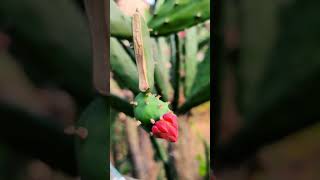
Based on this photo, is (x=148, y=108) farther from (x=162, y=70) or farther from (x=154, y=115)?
(x=162, y=70)

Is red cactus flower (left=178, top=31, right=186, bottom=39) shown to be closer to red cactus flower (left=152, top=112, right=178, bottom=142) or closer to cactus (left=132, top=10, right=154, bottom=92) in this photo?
cactus (left=132, top=10, right=154, bottom=92)

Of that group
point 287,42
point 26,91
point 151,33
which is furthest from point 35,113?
point 287,42

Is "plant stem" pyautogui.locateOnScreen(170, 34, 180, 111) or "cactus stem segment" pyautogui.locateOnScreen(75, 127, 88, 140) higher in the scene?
"plant stem" pyautogui.locateOnScreen(170, 34, 180, 111)

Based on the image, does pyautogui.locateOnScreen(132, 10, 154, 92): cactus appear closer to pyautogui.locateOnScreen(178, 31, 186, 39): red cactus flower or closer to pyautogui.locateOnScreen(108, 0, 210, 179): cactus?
pyautogui.locateOnScreen(108, 0, 210, 179): cactus

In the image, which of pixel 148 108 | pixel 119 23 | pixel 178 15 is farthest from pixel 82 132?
pixel 178 15

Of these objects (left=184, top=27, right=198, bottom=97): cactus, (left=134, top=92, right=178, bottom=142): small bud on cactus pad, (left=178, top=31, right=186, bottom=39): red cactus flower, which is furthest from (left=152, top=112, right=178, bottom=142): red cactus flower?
(left=178, top=31, right=186, bottom=39): red cactus flower

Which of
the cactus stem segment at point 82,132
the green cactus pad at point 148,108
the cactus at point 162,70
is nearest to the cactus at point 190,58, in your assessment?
the cactus at point 162,70

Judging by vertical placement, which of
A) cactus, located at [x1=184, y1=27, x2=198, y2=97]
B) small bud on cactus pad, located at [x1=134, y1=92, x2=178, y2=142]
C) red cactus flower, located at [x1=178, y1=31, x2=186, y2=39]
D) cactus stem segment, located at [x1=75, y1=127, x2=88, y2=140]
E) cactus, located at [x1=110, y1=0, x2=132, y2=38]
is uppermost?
cactus, located at [x1=110, y1=0, x2=132, y2=38]

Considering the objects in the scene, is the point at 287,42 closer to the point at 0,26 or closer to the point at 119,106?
the point at 119,106

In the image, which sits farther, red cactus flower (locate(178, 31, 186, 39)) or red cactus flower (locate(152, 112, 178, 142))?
red cactus flower (locate(178, 31, 186, 39))
